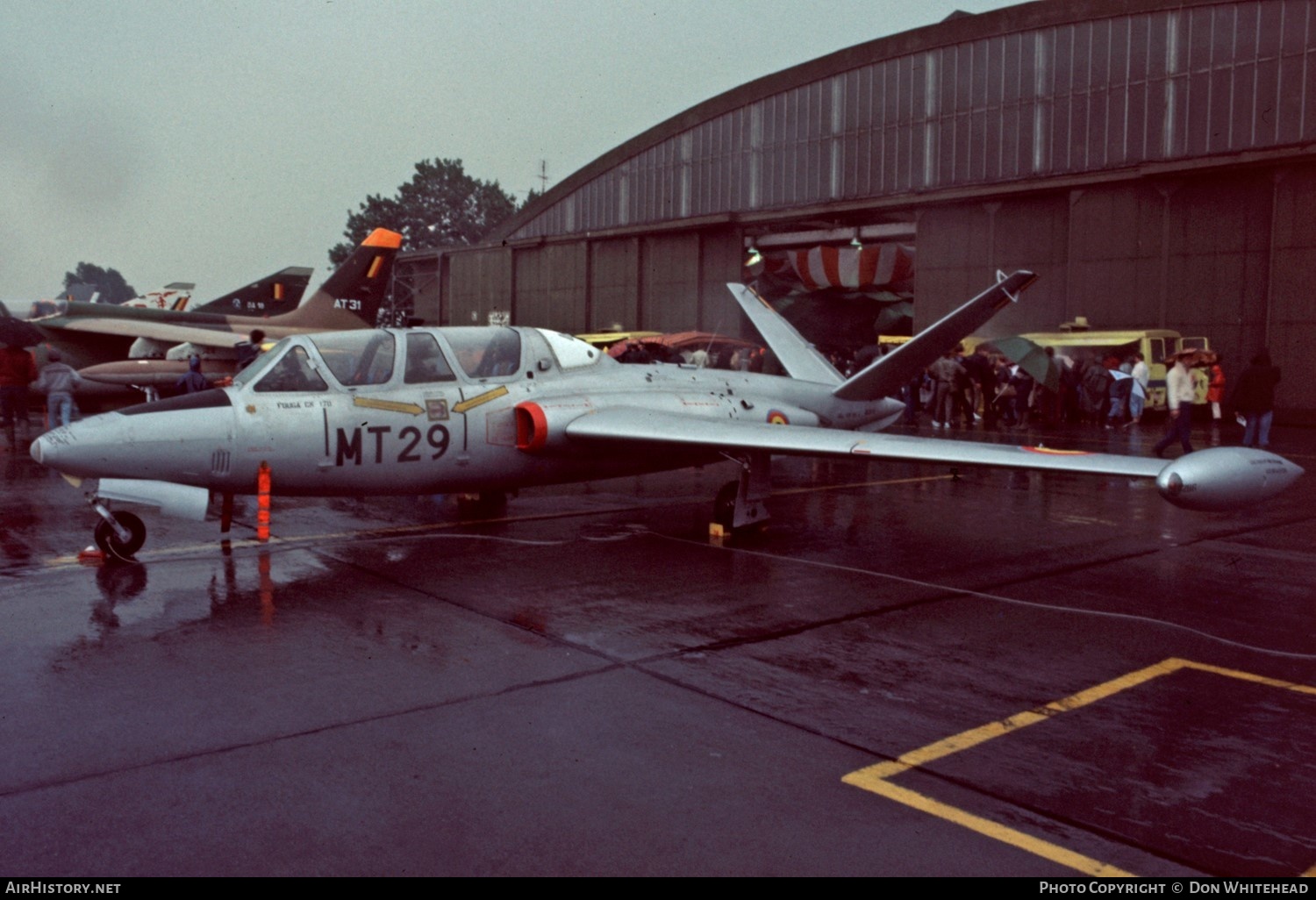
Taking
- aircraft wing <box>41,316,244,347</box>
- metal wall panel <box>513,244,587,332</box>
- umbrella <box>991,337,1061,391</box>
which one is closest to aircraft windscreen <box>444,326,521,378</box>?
aircraft wing <box>41,316,244,347</box>

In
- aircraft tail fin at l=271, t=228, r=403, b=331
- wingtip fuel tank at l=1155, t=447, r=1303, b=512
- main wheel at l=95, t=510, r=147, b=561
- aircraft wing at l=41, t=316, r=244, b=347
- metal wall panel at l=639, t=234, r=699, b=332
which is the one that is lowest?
main wheel at l=95, t=510, r=147, b=561

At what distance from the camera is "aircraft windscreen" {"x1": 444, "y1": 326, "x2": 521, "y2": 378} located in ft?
31.5

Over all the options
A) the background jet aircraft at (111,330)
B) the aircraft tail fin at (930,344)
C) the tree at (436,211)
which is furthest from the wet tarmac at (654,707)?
the tree at (436,211)

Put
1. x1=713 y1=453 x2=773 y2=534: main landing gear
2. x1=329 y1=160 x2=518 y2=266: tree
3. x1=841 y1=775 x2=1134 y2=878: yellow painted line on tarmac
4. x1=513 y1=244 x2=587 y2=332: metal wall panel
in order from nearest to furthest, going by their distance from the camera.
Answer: x1=841 y1=775 x2=1134 y2=878: yellow painted line on tarmac, x1=713 y1=453 x2=773 y2=534: main landing gear, x1=513 y1=244 x2=587 y2=332: metal wall panel, x1=329 y1=160 x2=518 y2=266: tree

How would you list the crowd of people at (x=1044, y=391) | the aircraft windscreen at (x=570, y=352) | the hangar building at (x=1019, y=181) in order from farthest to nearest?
1. the hangar building at (x=1019, y=181)
2. the crowd of people at (x=1044, y=391)
3. the aircraft windscreen at (x=570, y=352)

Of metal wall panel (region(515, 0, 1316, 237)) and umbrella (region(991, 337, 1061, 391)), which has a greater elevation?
metal wall panel (region(515, 0, 1316, 237))

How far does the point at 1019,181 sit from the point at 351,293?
23422mm

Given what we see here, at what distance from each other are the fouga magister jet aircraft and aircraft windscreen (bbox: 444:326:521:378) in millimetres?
19

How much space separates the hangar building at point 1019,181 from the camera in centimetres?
2952

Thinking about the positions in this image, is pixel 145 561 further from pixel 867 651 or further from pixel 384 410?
pixel 867 651

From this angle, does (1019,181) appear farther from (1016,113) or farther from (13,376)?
(13,376)

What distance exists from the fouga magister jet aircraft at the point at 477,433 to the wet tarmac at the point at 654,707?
775 millimetres

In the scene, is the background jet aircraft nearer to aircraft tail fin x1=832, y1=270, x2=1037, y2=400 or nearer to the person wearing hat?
the person wearing hat

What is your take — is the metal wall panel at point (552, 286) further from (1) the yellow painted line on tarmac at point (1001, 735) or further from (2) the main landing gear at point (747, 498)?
(1) the yellow painted line on tarmac at point (1001, 735)
